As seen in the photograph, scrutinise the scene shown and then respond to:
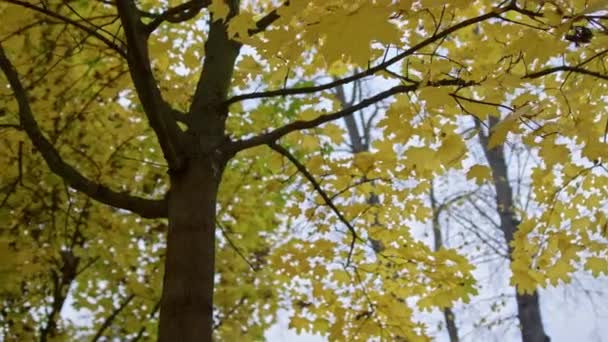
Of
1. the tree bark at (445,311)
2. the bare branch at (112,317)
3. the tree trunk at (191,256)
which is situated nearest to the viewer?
the tree trunk at (191,256)

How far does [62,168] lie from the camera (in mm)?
2020

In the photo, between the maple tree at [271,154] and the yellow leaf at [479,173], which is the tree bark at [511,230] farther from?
the yellow leaf at [479,173]

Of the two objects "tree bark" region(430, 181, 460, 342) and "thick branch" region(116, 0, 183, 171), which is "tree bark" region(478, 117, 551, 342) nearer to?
"tree bark" region(430, 181, 460, 342)

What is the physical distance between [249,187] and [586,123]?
260 cm

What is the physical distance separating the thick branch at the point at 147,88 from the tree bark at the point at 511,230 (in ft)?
12.9

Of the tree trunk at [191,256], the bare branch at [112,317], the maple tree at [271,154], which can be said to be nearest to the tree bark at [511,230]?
the maple tree at [271,154]

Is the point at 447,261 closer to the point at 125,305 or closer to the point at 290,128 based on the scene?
the point at 290,128

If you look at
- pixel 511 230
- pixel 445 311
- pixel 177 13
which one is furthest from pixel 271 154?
pixel 445 311

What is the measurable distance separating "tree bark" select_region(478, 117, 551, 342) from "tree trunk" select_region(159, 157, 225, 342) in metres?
3.86

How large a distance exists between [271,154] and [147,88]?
4.58 ft

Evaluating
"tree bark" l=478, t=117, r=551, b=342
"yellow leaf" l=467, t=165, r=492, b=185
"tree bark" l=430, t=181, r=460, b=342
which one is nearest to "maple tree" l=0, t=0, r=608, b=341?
"yellow leaf" l=467, t=165, r=492, b=185

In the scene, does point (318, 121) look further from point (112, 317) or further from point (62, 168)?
point (112, 317)

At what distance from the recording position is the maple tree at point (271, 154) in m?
1.67

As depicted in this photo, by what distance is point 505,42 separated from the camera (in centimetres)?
212
